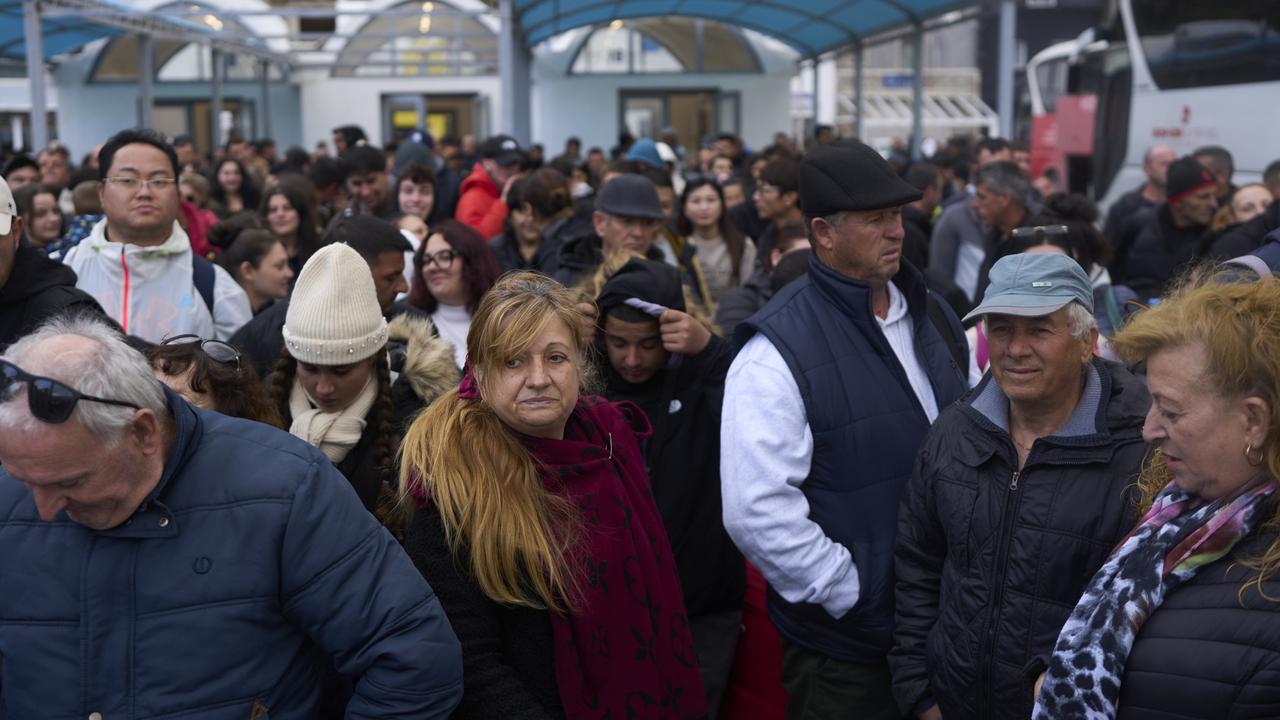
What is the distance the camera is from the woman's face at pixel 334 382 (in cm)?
333

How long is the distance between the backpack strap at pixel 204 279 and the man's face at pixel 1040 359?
3.14 metres

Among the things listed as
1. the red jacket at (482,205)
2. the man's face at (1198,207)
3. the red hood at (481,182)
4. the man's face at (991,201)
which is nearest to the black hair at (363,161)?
the red jacket at (482,205)

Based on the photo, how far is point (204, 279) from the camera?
473cm

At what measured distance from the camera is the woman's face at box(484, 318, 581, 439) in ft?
8.97

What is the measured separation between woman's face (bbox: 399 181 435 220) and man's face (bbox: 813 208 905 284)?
16.0ft

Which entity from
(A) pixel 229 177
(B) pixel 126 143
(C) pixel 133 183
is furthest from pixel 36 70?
(C) pixel 133 183

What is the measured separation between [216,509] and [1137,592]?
5.89 feet

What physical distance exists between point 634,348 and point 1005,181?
381 centimetres

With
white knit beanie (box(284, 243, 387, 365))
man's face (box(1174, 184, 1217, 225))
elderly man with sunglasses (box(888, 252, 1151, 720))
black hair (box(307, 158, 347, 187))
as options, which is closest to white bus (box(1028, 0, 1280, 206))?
man's face (box(1174, 184, 1217, 225))

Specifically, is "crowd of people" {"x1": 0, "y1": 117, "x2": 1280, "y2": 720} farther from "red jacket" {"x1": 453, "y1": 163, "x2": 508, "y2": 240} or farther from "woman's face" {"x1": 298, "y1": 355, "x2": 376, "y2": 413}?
"red jacket" {"x1": 453, "y1": 163, "x2": 508, "y2": 240}

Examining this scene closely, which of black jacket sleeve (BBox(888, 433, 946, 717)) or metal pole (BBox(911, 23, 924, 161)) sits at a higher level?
metal pole (BBox(911, 23, 924, 161))

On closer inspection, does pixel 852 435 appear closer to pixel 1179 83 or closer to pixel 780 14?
pixel 1179 83

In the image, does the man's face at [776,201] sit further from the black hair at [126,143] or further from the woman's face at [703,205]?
the black hair at [126,143]

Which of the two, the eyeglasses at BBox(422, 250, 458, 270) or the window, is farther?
the window
